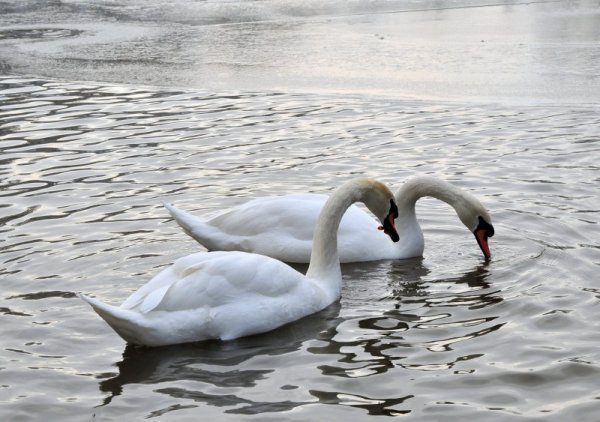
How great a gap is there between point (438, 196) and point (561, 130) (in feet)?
9.57

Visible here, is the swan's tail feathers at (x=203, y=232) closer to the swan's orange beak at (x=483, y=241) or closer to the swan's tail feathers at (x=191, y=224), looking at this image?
the swan's tail feathers at (x=191, y=224)

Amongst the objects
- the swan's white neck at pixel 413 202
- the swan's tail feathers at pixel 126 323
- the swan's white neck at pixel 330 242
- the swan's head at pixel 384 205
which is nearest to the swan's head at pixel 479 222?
the swan's white neck at pixel 413 202

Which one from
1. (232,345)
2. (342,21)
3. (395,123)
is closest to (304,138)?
(395,123)

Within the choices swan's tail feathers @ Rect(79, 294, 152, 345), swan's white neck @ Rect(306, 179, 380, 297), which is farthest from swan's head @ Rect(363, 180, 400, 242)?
swan's tail feathers @ Rect(79, 294, 152, 345)

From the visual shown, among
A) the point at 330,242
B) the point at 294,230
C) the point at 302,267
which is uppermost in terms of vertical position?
the point at 330,242

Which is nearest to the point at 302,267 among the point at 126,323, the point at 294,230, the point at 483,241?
the point at 294,230

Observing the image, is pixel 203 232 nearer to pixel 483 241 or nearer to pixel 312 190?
pixel 312 190

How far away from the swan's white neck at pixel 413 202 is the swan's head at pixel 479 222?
0.33 ft

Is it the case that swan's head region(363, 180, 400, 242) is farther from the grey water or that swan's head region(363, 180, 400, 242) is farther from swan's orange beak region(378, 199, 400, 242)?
the grey water

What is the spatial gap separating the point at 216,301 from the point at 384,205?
5.29 feet

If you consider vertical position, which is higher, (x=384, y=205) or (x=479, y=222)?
(x=384, y=205)

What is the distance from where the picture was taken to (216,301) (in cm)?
563

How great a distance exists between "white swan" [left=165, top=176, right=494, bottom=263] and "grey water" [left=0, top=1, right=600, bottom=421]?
137mm

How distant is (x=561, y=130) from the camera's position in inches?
386
